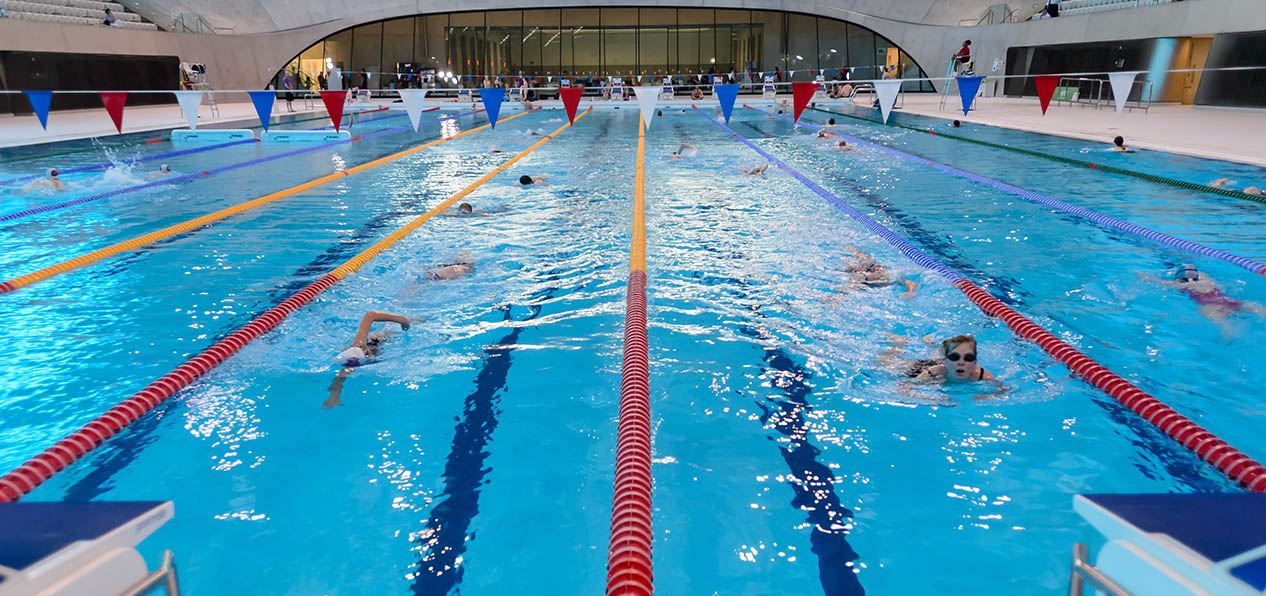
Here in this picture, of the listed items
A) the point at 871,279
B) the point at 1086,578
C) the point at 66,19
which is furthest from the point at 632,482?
the point at 66,19

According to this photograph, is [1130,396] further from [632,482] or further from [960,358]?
[632,482]

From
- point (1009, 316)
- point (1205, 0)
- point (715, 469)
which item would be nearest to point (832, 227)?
point (1009, 316)

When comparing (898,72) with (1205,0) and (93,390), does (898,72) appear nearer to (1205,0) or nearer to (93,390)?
(1205,0)

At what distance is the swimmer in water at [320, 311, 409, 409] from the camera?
9.71 feet

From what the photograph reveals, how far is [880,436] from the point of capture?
2557 millimetres

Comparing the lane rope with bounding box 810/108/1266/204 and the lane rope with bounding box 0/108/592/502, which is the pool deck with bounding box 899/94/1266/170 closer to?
the lane rope with bounding box 810/108/1266/204

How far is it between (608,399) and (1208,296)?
3.24 meters

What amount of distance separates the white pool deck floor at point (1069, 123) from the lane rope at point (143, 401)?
8320mm

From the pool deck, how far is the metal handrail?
320 inches

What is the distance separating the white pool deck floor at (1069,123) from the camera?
867cm

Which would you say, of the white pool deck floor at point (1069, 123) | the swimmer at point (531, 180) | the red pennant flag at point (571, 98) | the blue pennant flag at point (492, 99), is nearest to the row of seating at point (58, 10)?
the white pool deck floor at point (1069, 123)

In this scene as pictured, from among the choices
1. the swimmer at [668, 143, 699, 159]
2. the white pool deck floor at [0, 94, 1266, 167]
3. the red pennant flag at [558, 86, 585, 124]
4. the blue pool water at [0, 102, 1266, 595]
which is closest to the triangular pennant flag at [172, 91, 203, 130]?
the white pool deck floor at [0, 94, 1266, 167]

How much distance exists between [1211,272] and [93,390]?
5.64 m

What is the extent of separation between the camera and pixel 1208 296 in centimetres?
384
